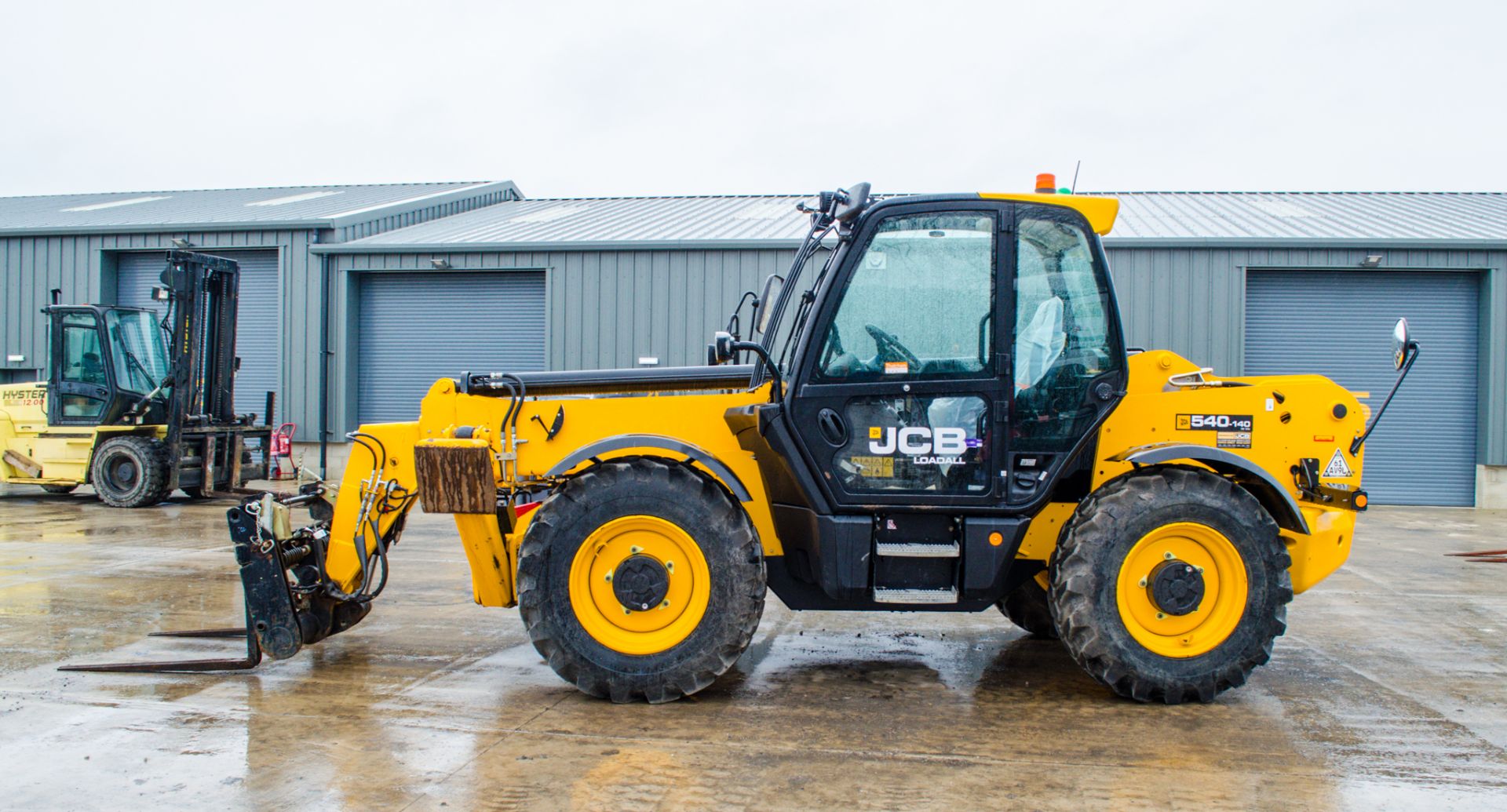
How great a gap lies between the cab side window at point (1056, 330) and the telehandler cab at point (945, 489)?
11 millimetres

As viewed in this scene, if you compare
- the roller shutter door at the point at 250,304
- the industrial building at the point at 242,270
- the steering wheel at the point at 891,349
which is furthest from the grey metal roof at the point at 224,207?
the steering wheel at the point at 891,349

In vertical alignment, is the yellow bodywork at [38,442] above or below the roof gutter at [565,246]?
below

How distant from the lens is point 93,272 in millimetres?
18938

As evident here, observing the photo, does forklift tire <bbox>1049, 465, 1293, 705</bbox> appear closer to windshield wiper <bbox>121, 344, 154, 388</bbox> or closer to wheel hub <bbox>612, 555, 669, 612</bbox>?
wheel hub <bbox>612, 555, 669, 612</bbox>

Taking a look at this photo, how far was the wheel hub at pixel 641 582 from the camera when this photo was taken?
179 inches

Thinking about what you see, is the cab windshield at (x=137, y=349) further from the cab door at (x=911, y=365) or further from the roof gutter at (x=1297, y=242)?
the roof gutter at (x=1297, y=242)

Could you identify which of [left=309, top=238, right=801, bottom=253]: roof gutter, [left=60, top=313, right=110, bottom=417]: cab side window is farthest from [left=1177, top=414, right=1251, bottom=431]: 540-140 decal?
[left=60, top=313, right=110, bottom=417]: cab side window

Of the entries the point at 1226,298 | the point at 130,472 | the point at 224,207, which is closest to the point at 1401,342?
the point at 1226,298

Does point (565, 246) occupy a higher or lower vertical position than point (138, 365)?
higher

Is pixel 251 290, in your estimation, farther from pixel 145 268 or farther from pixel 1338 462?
pixel 1338 462

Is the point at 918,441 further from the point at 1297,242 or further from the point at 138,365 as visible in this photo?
the point at 138,365

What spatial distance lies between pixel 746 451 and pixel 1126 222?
14.1 m

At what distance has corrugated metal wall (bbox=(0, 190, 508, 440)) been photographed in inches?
705

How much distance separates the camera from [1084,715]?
447 centimetres
